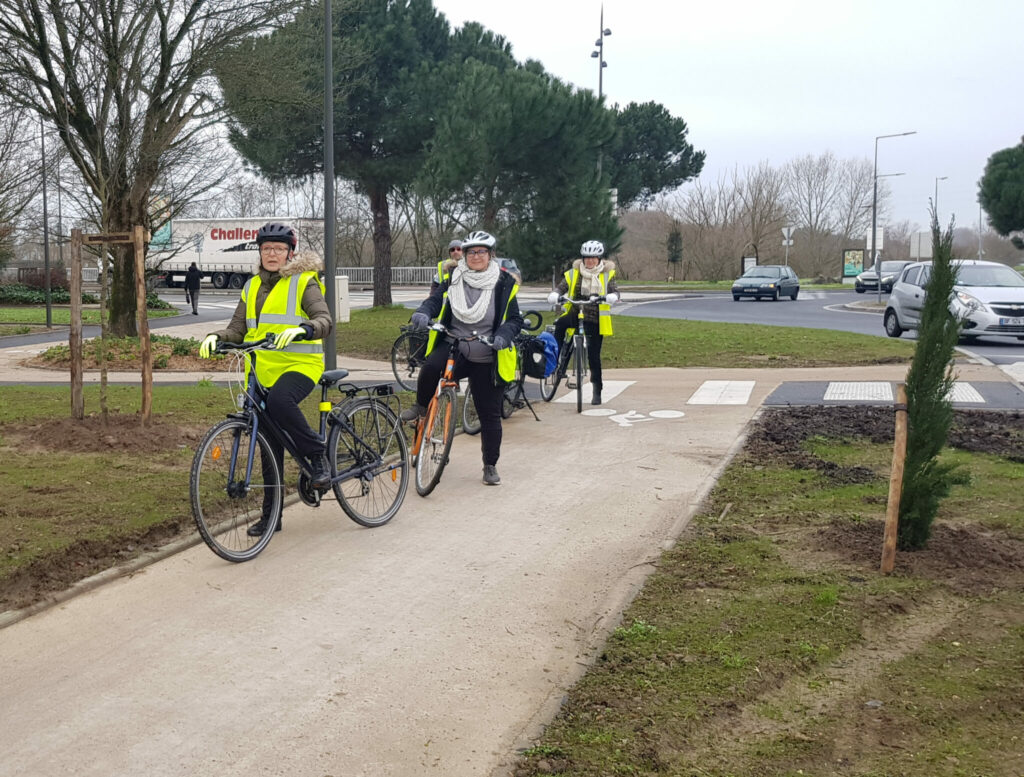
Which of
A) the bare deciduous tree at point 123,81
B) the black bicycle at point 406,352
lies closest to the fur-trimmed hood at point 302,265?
the black bicycle at point 406,352

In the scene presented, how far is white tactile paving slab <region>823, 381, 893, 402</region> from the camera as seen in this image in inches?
498

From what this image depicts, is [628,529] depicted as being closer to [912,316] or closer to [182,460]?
[182,460]

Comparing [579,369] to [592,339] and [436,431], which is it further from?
[436,431]

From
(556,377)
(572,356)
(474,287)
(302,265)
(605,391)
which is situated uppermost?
(302,265)

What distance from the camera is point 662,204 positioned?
71.9m

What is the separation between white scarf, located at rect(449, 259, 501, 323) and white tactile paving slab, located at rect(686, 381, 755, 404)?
5.35 m

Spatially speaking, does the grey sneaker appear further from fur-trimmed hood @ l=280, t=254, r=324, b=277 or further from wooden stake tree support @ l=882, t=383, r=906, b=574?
wooden stake tree support @ l=882, t=383, r=906, b=574

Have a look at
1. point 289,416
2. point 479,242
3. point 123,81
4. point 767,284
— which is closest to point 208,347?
point 289,416

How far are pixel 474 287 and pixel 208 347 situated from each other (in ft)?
8.13

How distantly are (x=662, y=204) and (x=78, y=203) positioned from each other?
53.6 meters

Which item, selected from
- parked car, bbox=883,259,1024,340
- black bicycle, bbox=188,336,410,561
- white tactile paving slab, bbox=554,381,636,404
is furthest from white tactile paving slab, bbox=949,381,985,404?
black bicycle, bbox=188,336,410,561

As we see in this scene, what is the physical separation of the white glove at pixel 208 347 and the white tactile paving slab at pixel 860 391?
8.36 meters

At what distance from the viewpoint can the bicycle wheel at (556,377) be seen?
12734mm

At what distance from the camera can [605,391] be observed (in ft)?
44.9
